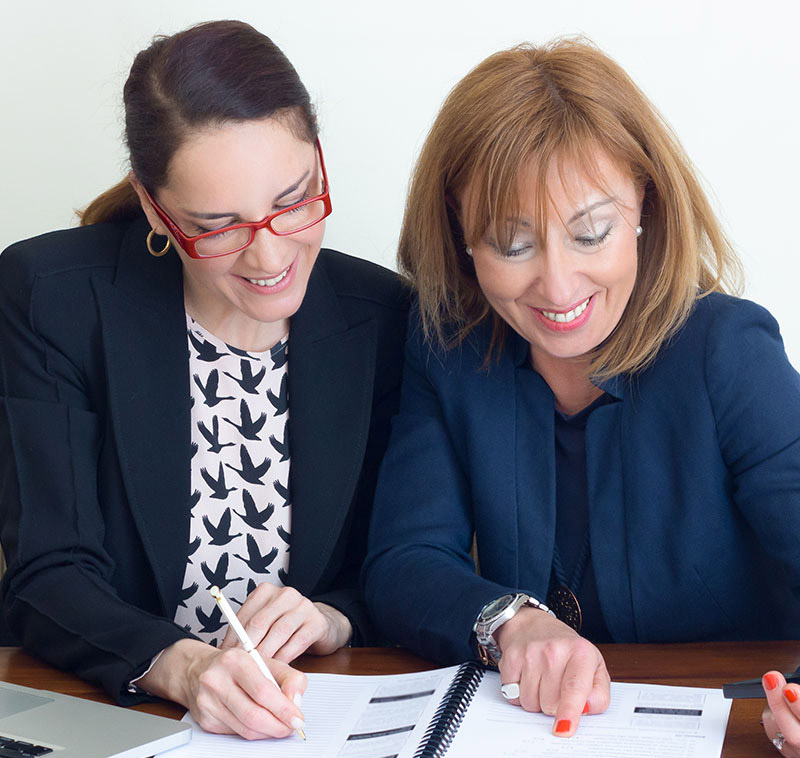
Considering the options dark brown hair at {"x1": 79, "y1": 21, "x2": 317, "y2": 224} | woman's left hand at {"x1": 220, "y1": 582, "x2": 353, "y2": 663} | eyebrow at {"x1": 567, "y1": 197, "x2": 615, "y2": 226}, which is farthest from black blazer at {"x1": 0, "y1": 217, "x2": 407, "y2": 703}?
A: eyebrow at {"x1": 567, "y1": 197, "x2": 615, "y2": 226}

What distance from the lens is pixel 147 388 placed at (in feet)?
5.54

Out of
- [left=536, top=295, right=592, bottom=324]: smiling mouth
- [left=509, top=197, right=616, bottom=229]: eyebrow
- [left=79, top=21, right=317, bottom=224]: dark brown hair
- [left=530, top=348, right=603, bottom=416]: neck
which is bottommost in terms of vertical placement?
[left=530, top=348, right=603, bottom=416]: neck

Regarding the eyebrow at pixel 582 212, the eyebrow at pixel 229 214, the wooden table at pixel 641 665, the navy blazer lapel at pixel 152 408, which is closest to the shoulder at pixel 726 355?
the eyebrow at pixel 582 212

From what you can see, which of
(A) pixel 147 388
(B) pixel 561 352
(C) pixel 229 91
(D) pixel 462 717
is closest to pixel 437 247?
(B) pixel 561 352

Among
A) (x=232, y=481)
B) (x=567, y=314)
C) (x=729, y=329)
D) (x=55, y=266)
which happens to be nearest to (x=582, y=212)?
(x=567, y=314)

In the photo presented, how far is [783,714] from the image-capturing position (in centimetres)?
103

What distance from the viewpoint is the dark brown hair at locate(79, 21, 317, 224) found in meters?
1.48

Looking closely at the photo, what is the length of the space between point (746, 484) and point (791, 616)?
0.83 ft

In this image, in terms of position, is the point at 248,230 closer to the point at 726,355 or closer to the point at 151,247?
the point at 151,247

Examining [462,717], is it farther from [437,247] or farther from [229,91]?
[229,91]

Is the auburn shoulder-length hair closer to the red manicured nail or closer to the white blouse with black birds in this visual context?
the white blouse with black birds

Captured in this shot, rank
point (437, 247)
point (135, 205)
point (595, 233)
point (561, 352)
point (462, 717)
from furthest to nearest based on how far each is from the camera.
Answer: point (135, 205), point (437, 247), point (561, 352), point (595, 233), point (462, 717)

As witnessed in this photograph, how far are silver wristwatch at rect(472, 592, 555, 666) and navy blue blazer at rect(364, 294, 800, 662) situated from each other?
0.6 inches

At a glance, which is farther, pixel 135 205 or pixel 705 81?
pixel 705 81
